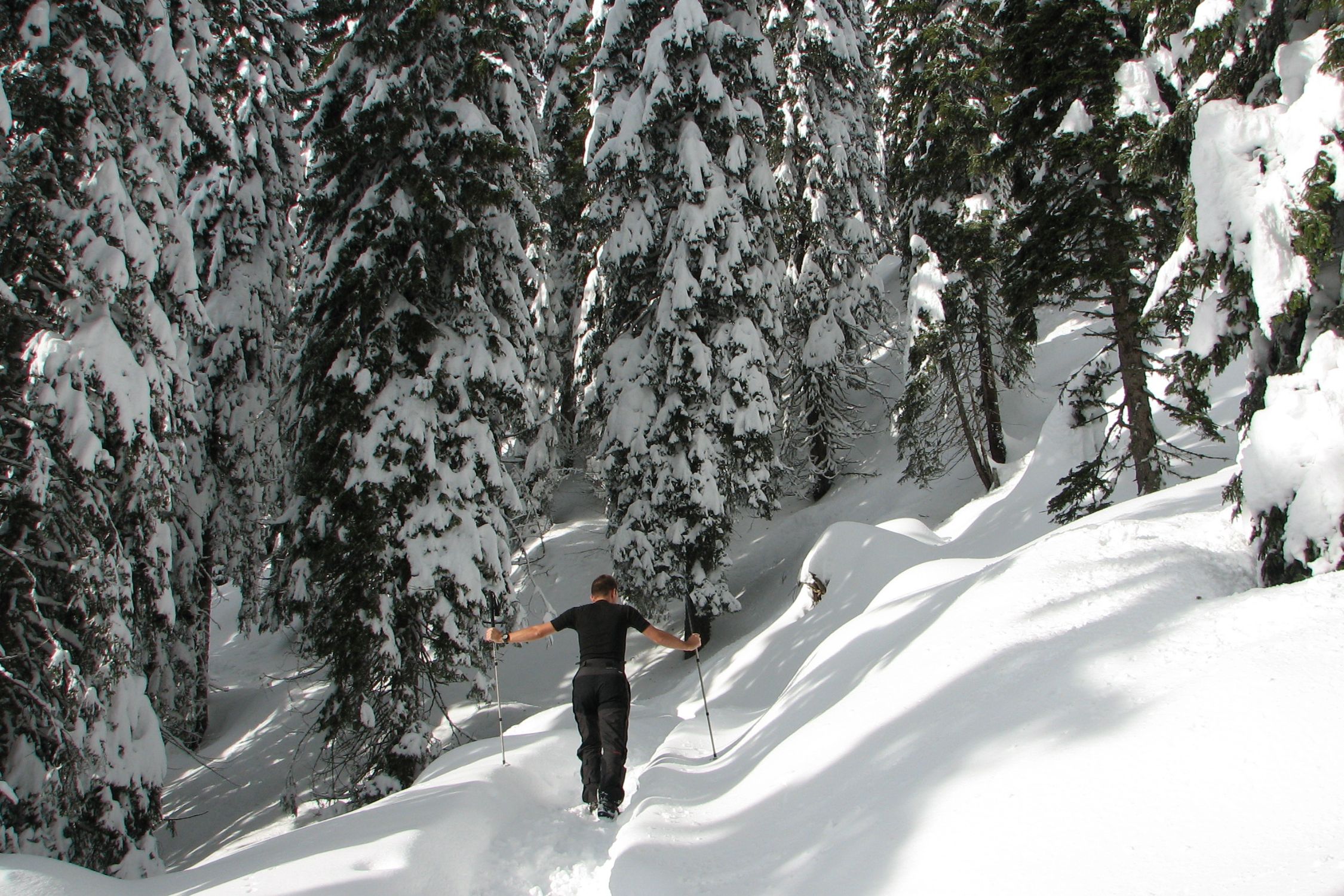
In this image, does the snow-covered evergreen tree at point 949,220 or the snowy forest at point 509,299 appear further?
the snow-covered evergreen tree at point 949,220

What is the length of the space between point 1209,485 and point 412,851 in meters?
8.09

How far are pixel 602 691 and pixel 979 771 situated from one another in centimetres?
319

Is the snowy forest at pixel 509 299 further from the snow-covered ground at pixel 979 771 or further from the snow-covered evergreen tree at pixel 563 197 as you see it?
the snow-covered ground at pixel 979 771

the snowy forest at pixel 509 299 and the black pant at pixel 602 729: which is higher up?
the snowy forest at pixel 509 299

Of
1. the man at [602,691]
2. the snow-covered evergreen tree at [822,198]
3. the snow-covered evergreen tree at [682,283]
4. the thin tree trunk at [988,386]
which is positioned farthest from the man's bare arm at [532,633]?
the thin tree trunk at [988,386]

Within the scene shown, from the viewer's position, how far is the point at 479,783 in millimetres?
6051

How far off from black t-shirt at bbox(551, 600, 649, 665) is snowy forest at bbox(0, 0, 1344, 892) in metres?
4.31

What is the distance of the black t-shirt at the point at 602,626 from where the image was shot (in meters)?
6.23

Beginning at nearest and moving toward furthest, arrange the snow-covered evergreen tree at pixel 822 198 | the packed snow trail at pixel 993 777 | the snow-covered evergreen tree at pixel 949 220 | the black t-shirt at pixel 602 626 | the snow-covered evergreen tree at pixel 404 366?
the packed snow trail at pixel 993 777 → the black t-shirt at pixel 602 626 → the snow-covered evergreen tree at pixel 404 366 → the snow-covered evergreen tree at pixel 949 220 → the snow-covered evergreen tree at pixel 822 198

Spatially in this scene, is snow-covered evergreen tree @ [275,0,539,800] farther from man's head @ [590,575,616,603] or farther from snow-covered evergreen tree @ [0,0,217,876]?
man's head @ [590,575,616,603]

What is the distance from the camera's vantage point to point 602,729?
599 centimetres

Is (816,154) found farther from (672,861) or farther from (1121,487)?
(672,861)

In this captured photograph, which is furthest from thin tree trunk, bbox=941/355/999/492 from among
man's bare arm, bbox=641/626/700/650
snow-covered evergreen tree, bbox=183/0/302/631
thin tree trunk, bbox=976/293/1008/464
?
snow-covered evergreen tree, bbox=183/0/302/631

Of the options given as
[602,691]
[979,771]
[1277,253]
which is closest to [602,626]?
[602,691]
